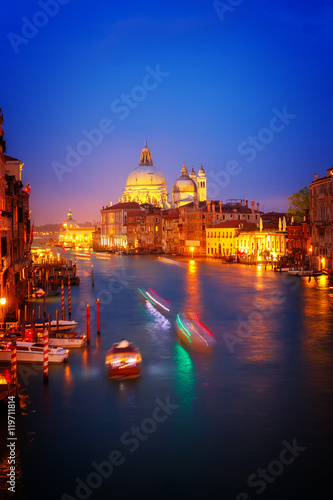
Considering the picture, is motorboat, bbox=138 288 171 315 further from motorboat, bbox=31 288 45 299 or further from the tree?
the tree

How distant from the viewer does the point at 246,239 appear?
7500cm

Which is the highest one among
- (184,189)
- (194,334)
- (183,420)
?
(184,189)

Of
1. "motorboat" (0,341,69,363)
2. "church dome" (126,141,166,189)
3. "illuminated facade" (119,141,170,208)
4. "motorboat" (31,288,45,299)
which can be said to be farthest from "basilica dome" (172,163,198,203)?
"motorboat" (0,341,69,363)

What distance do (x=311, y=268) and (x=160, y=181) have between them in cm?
9819

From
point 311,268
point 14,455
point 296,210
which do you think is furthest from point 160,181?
point 14,455

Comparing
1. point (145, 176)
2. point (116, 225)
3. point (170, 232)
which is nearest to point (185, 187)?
point (116, 225)

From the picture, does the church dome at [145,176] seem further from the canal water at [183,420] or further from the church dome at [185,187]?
the canal water at [183,420]

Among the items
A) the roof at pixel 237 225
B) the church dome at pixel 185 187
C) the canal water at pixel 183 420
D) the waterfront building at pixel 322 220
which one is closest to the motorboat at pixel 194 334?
the canal water at pixel 183 420

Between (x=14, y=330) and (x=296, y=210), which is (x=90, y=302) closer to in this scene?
(x=14, y=330)

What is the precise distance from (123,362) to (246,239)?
189ft

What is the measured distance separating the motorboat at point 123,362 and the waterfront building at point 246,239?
50436mm

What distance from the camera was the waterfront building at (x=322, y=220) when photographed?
4681cm

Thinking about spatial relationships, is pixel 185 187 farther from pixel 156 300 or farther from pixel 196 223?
pixel 156 300

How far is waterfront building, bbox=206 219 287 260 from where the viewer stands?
227 feet
